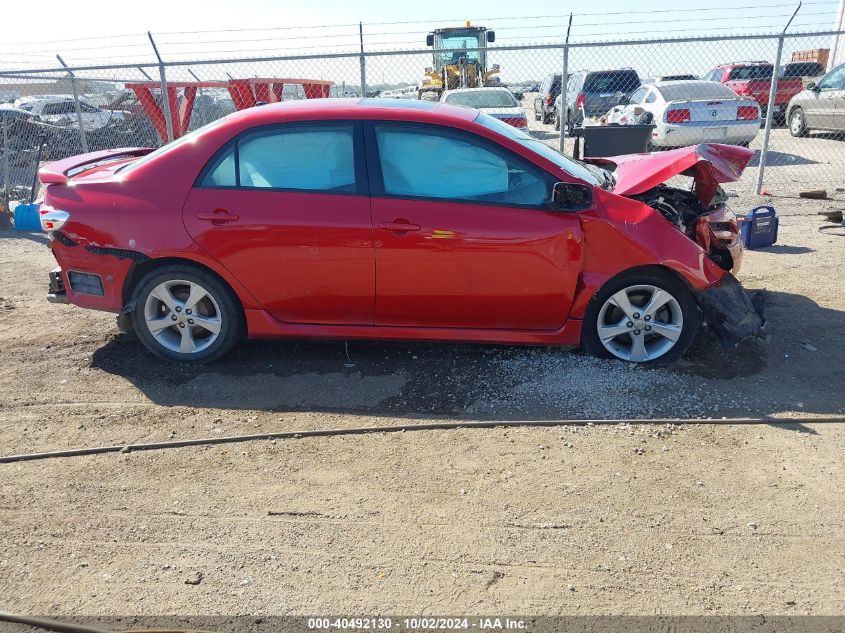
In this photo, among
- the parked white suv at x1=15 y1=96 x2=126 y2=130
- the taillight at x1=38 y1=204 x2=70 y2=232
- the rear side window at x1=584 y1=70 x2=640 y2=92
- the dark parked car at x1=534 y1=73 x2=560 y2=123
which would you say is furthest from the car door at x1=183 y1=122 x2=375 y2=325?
the dark parked car at x1=534 y1=73 x2=560 y2=123

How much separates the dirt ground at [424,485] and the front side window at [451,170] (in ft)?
3.76

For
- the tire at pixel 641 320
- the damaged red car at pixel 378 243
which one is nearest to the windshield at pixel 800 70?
the tire at pixel 641 320

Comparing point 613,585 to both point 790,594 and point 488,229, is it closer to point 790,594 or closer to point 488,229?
point 790,594

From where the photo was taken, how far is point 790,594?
2.68 m

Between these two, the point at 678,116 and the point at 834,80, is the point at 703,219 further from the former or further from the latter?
the point at 834,80

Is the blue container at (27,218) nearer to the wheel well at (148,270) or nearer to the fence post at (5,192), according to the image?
the fence post at (5,192)

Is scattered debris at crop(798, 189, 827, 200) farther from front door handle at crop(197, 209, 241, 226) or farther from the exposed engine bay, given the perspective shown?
front door handle at crop(197, 209, 241, 226)

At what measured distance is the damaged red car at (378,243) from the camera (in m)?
4.39

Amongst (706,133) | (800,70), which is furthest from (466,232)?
(800,70)

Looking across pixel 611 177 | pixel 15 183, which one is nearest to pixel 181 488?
pixel 611 177

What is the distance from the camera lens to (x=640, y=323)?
455 centimetres

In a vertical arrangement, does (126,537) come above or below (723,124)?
below

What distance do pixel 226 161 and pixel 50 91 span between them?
2231cm

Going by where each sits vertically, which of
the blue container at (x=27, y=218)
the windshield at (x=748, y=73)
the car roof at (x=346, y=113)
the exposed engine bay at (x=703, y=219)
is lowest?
the blue container at (x=27, y=218)
